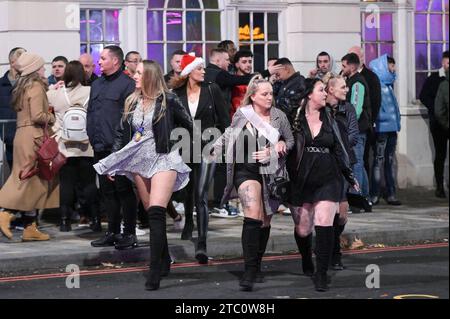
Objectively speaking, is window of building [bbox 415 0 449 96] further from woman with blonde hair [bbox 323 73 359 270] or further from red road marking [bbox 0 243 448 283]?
woman with blonde hair [bbox 323 73 359 270]

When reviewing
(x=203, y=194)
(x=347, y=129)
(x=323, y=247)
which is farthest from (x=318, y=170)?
(x=203, y=194)

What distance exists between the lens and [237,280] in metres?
11.9

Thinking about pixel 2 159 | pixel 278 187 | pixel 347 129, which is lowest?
pixel 278 187

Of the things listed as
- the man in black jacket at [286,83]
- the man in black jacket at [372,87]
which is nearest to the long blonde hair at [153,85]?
the man in black jacket at [286,83]

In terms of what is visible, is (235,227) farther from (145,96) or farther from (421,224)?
(145,96)

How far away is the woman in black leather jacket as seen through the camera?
13.1 metres

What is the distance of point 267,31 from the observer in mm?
19047

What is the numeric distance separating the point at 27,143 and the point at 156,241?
314cm

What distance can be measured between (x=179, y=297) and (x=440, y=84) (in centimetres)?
868

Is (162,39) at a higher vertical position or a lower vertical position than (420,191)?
higher

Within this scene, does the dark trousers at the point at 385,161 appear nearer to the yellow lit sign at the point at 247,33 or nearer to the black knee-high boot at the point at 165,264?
the yellow lit sign at the point at 247,33

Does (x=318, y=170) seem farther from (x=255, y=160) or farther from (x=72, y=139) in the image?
(x=72, y=139)
